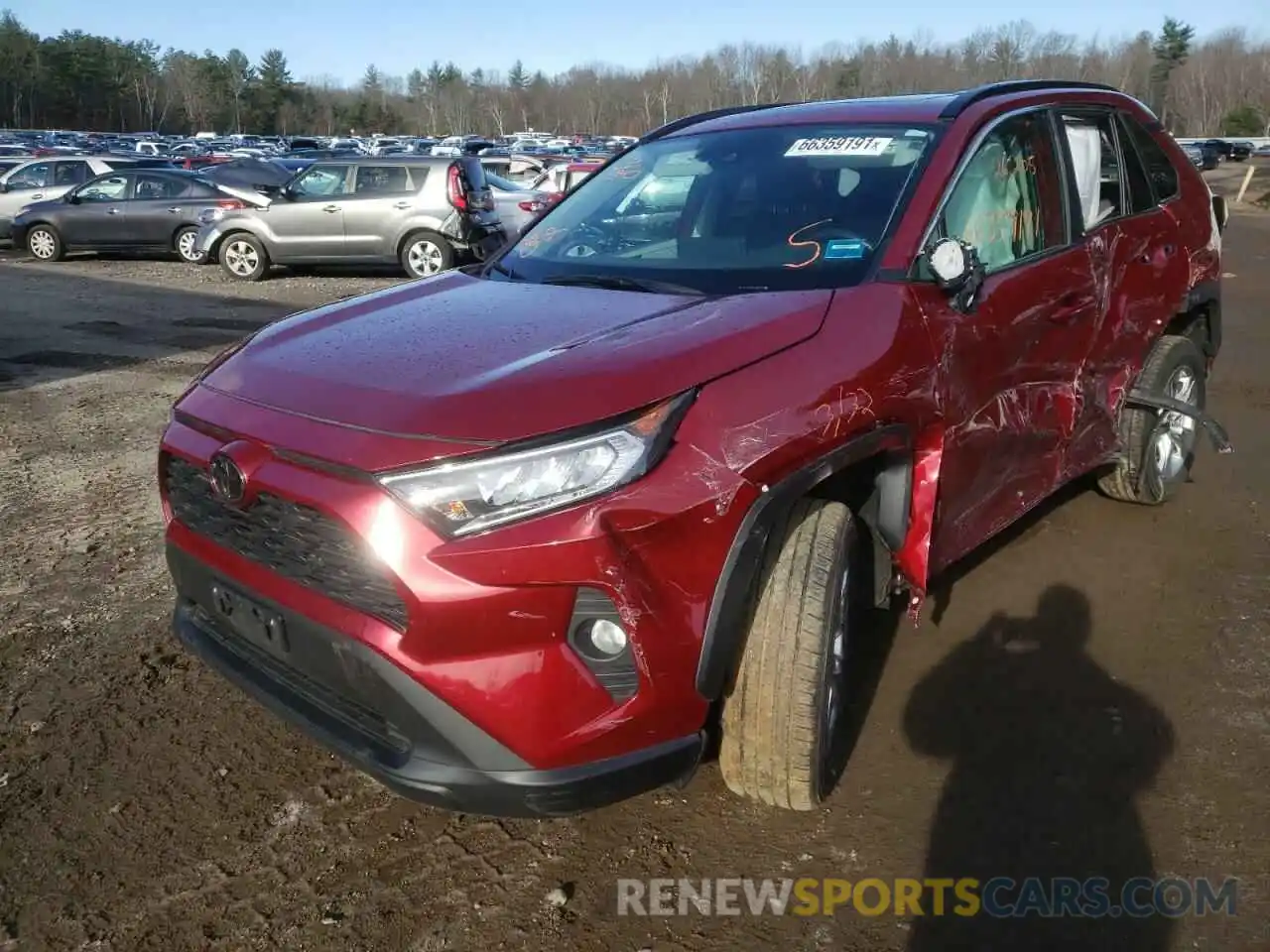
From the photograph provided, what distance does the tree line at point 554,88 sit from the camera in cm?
8312

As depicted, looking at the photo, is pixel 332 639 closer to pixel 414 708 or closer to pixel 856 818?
pixel 414 708

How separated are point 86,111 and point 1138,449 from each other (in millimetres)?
101919

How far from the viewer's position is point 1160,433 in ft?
16.5

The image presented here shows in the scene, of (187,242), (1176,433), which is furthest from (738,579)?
(187,242)

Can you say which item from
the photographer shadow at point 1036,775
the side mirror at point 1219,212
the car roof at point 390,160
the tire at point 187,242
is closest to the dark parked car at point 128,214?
the tire at point 187,242

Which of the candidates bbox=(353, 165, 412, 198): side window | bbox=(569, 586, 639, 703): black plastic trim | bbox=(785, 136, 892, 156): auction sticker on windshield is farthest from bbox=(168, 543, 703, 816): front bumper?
bbox=(353, 165, 412, 198): side window

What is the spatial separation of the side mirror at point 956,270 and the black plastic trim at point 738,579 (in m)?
0.72

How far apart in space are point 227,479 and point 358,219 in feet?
40.8

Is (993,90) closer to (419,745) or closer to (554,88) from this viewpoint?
(419,745)

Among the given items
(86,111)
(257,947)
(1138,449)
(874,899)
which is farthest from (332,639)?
(86,111)

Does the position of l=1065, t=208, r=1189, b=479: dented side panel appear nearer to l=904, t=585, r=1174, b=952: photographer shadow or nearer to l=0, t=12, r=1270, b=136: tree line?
l=904, t=585, r=1174, b=952: photographer shadow

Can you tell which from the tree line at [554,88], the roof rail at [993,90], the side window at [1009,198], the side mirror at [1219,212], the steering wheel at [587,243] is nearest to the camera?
the side window at [1009,198]

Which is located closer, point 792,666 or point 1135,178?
point 792,666

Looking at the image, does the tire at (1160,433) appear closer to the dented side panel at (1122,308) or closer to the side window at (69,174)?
the dented side panel at (1122,308)
